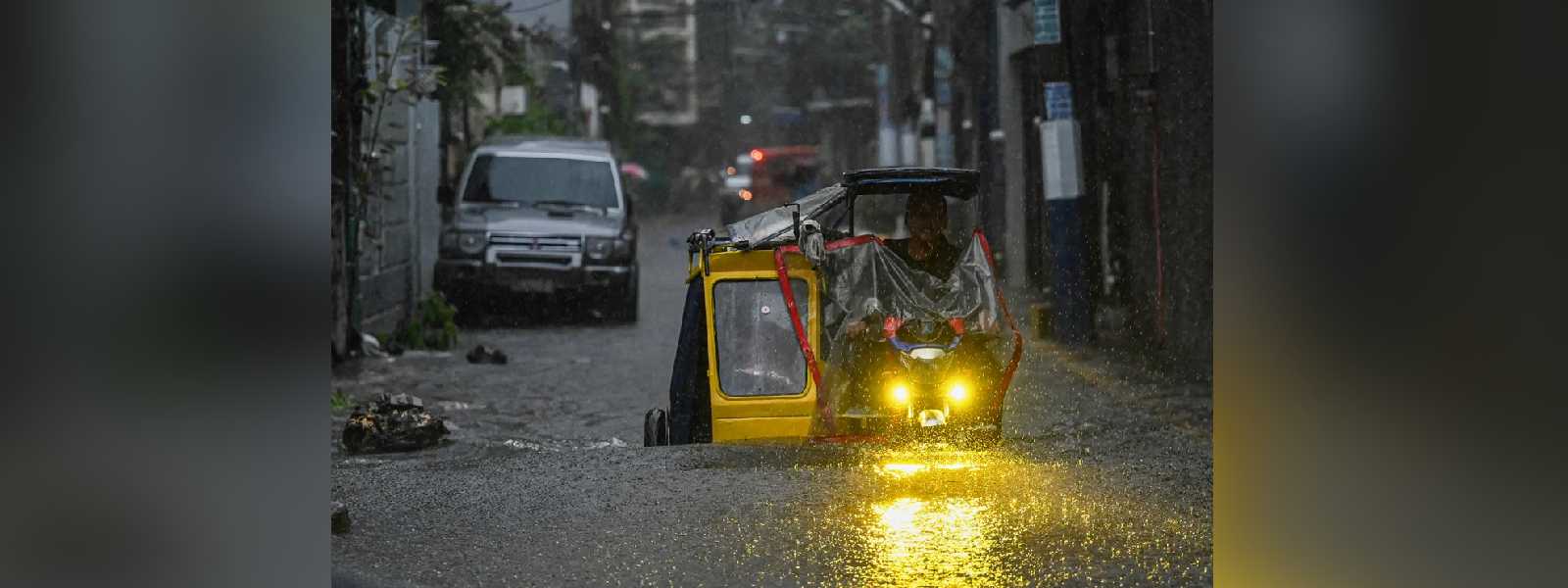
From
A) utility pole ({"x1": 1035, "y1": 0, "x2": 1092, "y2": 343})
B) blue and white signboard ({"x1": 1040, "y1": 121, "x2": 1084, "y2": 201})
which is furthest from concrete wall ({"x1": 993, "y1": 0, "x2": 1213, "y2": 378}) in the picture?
blue and white signboard ({"x1": 1040, "y1": 121, "x2": 1084, "y2": 201})

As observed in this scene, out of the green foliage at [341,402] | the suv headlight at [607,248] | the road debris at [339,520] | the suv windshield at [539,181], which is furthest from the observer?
the suv windshield at [539,181]

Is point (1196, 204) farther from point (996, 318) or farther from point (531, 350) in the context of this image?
point (531, 350)

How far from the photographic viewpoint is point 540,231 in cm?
1886

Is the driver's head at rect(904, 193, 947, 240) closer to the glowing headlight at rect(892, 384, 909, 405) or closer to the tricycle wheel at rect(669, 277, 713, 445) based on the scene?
the glowing headlight at rect(892, 384, 909, 405)

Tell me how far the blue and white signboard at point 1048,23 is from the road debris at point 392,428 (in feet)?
21.2

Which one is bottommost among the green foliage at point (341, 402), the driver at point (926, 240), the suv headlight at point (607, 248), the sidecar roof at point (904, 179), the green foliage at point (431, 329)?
the green foliage at point (341, 402)

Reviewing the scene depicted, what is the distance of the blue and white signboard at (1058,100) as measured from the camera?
48.8 ft

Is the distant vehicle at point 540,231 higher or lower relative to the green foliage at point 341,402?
higher

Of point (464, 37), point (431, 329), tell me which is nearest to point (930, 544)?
point (431, 329)

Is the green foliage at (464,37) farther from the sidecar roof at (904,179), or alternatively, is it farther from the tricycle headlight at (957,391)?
the tricycle headlight at (957,391)

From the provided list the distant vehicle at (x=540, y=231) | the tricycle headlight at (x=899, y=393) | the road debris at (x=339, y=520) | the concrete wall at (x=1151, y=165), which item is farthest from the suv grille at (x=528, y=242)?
the road debris at (x=339, y=520)

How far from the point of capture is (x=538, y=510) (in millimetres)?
8266

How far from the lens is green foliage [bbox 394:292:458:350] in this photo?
53.7ft
